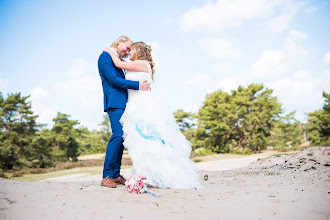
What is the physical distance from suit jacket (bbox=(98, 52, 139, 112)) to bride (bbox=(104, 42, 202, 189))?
10 centimetres

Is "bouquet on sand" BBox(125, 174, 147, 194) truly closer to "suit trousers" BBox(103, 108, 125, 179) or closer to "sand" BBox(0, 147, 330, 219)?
"sand" BBox(0, 147, 330, 219)

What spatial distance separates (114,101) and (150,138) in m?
0.81

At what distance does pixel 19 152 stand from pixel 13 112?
3.97 metres

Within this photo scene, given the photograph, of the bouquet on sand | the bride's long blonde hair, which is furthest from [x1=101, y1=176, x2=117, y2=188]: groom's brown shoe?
the bride's long blonde hair

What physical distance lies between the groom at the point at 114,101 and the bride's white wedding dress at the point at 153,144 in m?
0.11

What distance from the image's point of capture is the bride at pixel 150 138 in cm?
383

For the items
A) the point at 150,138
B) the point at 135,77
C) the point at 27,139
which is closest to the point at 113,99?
the point at 135,77

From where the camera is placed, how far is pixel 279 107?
25.4m

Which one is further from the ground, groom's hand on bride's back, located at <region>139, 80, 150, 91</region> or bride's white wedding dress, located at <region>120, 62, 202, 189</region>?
groom's hand on bride's back, located at <region>139, 80, 150, 91</region>

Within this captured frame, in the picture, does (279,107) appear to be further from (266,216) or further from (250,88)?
(266,216)

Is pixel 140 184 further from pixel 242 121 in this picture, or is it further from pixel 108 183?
pixel 242 121

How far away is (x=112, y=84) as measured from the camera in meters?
3.86

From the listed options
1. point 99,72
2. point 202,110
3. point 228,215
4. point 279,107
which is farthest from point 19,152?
point 279,107

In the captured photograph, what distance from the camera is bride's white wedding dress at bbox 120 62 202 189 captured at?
151 inches
